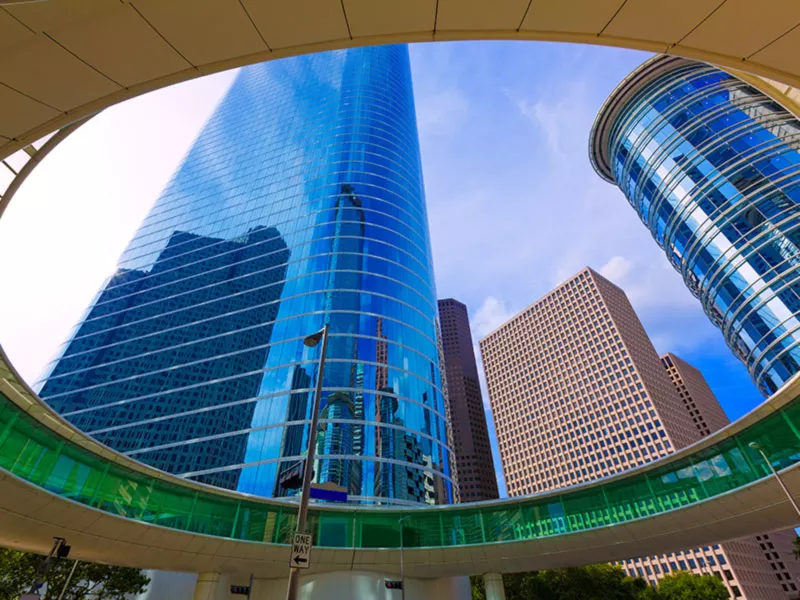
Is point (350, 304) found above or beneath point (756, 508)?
above

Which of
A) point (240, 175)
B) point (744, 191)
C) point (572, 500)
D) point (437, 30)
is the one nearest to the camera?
point (437, 30)

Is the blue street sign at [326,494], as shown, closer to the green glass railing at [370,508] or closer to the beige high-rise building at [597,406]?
the green glass railing at [370,508]

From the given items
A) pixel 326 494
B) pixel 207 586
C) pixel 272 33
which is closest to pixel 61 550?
pixel 326 494

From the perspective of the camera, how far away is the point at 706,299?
62.5m

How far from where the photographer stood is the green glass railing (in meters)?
16.1

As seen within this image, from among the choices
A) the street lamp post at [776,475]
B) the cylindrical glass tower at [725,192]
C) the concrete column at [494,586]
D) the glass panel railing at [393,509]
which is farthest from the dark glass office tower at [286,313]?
the street lamp post at [776,475]

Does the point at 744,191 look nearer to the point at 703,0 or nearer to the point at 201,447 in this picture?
the point at 703,0

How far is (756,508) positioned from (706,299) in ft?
170

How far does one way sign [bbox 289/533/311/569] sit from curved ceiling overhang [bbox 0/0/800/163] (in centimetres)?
973

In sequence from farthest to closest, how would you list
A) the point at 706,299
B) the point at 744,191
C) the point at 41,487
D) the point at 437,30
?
the point at 706,299 < the point at 744,191 < the point at 41,487 < the point at 437,30

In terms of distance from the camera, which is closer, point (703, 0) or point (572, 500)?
point (703, 0)

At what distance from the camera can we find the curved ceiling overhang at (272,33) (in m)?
4.18

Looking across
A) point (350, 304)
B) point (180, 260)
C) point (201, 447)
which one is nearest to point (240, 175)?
point (180, 260)

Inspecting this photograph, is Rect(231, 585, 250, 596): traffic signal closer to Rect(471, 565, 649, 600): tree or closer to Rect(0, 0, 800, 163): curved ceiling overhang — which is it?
Rect(0, 0, 800, 163): curved ceiling overhang
